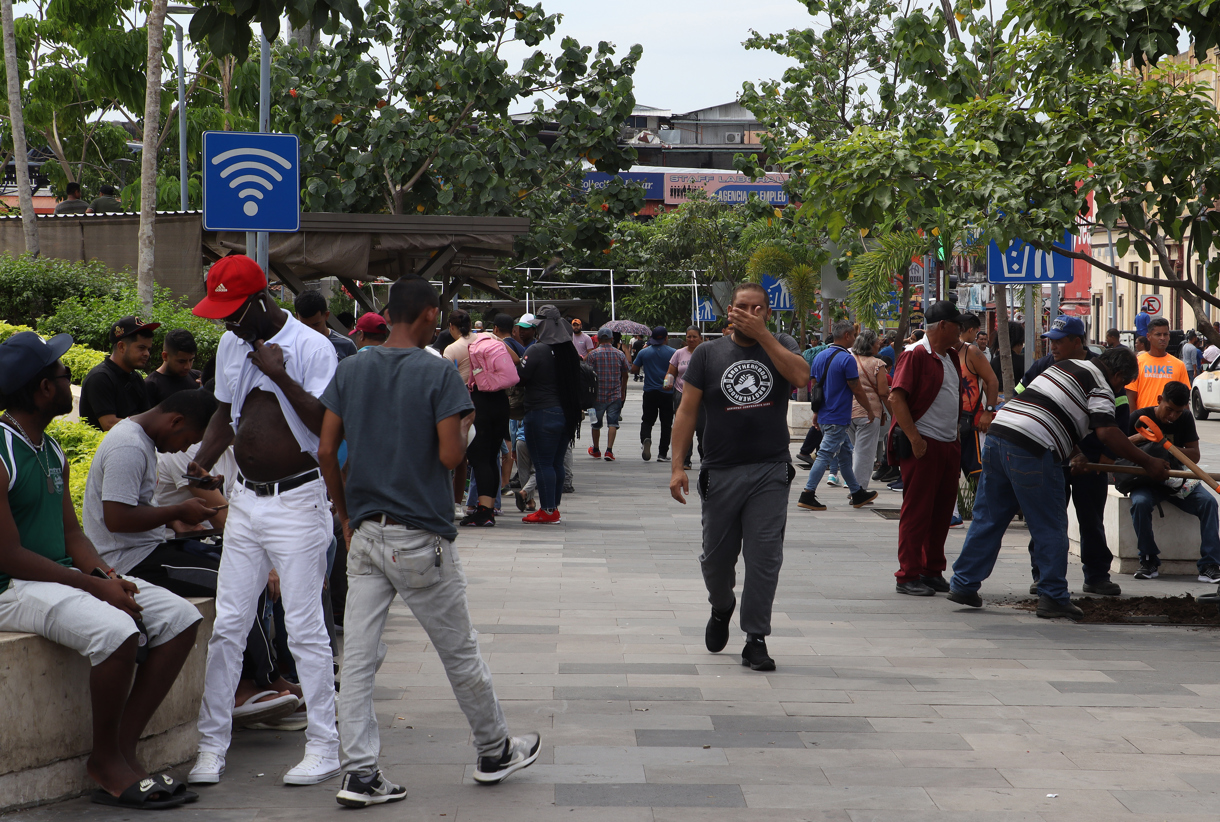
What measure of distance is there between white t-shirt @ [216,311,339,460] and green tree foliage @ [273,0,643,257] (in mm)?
13148

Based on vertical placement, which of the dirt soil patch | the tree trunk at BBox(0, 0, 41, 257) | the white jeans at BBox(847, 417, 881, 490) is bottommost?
the dirt soil patch

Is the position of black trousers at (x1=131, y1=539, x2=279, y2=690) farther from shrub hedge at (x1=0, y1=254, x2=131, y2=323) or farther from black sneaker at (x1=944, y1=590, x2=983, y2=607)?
shrub hedge at (x1=0, y1=254, x2=131, y2=323)

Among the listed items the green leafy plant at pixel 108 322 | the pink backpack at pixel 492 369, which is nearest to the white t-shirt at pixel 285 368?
the pink backpack at pixel 492 369

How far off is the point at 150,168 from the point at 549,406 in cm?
505

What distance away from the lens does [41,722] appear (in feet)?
14.0

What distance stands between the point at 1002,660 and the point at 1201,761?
1735 millimetres

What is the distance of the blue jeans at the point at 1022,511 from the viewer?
7.60m

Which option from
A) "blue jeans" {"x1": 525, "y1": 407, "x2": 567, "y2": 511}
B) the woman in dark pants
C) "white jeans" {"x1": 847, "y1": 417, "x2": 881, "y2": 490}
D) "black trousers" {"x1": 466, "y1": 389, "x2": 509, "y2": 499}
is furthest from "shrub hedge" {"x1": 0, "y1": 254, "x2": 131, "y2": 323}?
"white jeans" {"x1": 847, "y1": 417, "x2": 881, "y2": 490}

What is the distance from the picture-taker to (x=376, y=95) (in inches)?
720

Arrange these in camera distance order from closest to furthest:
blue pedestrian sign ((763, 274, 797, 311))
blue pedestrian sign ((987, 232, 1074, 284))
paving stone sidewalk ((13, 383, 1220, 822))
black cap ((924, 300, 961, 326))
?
paving stone sidewalk ((13, 383, 1220, 822))
black cap ((924, 300, 961, 326))
blue pedestrian sign ((987, 232, 1074, 284))
blue pedestrian sign ((763, 274, 797, 311))

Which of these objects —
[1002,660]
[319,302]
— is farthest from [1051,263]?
[319,302]

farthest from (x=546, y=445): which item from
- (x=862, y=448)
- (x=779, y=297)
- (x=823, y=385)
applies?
(x=779, y=297)

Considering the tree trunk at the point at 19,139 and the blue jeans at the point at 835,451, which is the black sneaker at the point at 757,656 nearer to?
the blue jeans at the point at 835,451

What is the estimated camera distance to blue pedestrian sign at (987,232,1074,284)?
10602mm
